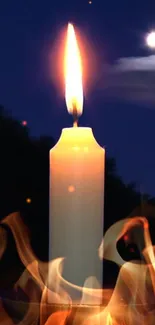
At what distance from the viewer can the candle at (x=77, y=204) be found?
305 mm

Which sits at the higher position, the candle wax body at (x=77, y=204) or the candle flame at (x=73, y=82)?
the candle flame at (x=73, y=82)

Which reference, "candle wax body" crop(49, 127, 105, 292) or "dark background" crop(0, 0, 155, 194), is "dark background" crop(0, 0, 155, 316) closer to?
"dark background" crop(0, 0, 155, 194)

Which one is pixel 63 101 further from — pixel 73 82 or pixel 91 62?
pixel 73 82

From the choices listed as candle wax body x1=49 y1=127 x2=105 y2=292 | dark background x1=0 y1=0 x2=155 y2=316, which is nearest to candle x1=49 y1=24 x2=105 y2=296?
candle wax body x1=49 y1=127 x2=105 y2=292

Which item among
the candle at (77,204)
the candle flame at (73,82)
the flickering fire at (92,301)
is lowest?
the flickering fire at (92,301)

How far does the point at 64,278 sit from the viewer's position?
320mm

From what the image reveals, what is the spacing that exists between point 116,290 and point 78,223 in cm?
9

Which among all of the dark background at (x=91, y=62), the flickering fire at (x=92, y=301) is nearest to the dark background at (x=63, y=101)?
the dark background at (x=91, y=62)

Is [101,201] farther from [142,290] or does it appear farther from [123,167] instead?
[123,167]

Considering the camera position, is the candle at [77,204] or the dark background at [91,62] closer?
the candle at [77,204]

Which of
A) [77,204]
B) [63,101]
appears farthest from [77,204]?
[63,101]

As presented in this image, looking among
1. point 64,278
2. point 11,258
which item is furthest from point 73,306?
point 11,258

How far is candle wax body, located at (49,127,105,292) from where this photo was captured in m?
0.31

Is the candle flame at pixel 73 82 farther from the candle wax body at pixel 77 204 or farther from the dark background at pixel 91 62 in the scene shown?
the dark background at pixel 91 62
